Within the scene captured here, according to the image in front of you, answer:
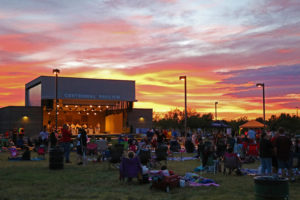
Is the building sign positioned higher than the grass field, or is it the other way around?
the building sign

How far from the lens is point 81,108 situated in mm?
43750

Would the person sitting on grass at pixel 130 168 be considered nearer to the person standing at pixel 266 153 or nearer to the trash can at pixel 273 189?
the person standing at pixel 266 153

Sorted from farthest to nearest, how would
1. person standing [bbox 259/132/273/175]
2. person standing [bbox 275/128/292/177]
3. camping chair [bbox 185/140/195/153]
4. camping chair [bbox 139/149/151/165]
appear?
camping chair [bbox 185/140/195/153]
camping chair [bbox 139/149/151/165]
person standing [bbox 259/132/273/175]
person standing [bbox 275/128/292/177]

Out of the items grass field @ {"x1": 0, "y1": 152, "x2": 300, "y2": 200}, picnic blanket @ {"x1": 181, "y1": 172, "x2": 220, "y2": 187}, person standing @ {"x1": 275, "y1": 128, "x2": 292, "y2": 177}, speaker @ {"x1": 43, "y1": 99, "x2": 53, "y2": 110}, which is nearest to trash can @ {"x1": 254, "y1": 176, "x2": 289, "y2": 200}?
grass field @ {"x1": 0, "y1": 152, "x2": 300, "y2": 200}

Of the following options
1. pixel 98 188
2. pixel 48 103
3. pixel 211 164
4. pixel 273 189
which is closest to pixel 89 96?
pixel 48 103

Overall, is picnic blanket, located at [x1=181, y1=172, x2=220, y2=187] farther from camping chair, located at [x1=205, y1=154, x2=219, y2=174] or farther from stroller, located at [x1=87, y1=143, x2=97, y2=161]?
stroller, located at [x1=87, y1=143, x2=97, y2=161]

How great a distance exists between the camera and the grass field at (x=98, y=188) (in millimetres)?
9312

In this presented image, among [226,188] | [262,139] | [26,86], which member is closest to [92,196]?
[226,188]

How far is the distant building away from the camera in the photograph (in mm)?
38688

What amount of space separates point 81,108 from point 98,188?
111 feet

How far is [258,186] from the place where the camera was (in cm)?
680

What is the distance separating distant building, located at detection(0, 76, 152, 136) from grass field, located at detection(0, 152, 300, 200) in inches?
1013

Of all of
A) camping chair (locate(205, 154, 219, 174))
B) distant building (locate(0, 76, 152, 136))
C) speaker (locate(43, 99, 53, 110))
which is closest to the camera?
camping chair (locate(205, 154, 219, 174))

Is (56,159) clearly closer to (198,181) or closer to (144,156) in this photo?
(144,156)
